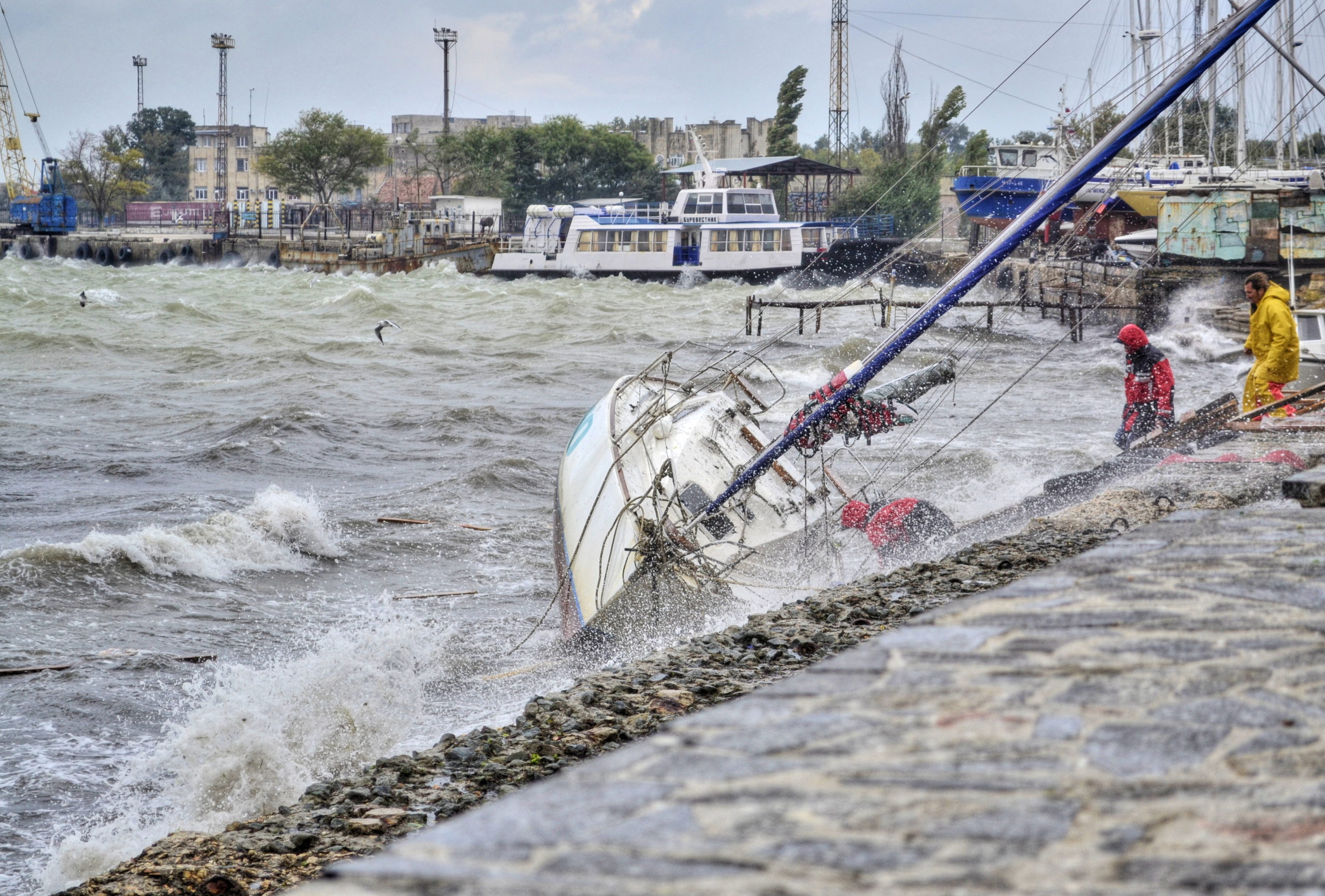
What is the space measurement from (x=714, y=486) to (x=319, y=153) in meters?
76.7

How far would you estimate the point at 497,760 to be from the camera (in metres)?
6.29

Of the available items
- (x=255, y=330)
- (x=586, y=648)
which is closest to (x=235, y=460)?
(x=586, y=648)

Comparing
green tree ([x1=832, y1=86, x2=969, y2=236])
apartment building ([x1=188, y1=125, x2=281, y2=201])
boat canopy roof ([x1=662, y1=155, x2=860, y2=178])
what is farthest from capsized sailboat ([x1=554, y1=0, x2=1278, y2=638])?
apartment building ([x1=188, y1=125, x2=281, y2=201])

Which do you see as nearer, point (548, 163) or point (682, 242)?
point (682, 242)

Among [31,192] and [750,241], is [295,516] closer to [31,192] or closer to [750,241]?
[750,241]

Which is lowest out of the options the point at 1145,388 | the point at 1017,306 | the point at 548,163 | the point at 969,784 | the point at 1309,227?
the point at 969,784

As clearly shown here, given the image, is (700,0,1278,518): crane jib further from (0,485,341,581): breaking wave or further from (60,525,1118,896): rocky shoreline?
(0,485,341,581): breaking wave

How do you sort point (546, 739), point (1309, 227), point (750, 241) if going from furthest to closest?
point (750, 241), point (1309, 227), point (546, 739)

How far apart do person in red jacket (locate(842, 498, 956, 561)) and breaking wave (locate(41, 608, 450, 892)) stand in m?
3.74

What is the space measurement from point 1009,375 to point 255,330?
21910mm

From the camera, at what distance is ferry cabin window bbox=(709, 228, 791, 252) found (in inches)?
2066

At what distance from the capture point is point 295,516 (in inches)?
555

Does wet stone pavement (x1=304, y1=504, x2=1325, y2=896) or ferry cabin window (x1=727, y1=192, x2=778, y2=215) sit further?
ferry cabin window (x1=727, y1=192, x2=778, y2=215)

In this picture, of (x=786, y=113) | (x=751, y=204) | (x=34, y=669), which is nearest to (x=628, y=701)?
(x=34, y=669)
